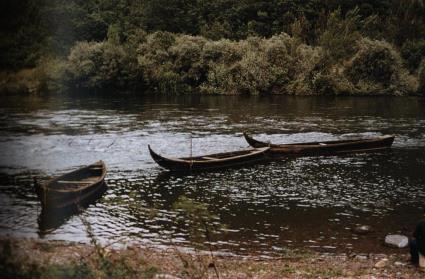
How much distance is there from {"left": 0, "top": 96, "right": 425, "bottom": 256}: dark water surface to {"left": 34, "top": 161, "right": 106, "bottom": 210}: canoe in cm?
56

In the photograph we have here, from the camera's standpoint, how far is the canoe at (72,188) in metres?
18.4

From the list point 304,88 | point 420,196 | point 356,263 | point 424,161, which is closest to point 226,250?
point 356,263

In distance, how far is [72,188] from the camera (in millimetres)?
21188

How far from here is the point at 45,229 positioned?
18.0 metres

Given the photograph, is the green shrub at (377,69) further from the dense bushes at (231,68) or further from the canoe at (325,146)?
the canoe at (325,146)

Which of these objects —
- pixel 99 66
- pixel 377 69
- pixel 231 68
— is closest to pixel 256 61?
pixel 231 68

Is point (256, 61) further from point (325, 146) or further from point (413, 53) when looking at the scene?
point (325, 146)

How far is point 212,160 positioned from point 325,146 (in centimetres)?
811

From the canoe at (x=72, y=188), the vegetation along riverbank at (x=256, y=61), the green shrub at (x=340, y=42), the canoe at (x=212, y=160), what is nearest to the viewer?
the canoe at (x=72, y=188)

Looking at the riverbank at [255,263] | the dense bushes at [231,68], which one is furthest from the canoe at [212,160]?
the dense bushes at [231,68]

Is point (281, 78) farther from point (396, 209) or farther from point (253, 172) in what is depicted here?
point (396, 209)

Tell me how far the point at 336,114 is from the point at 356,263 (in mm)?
35124

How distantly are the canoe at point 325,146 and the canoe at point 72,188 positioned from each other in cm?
1062

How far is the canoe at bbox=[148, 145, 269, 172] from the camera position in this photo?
25.7 m
